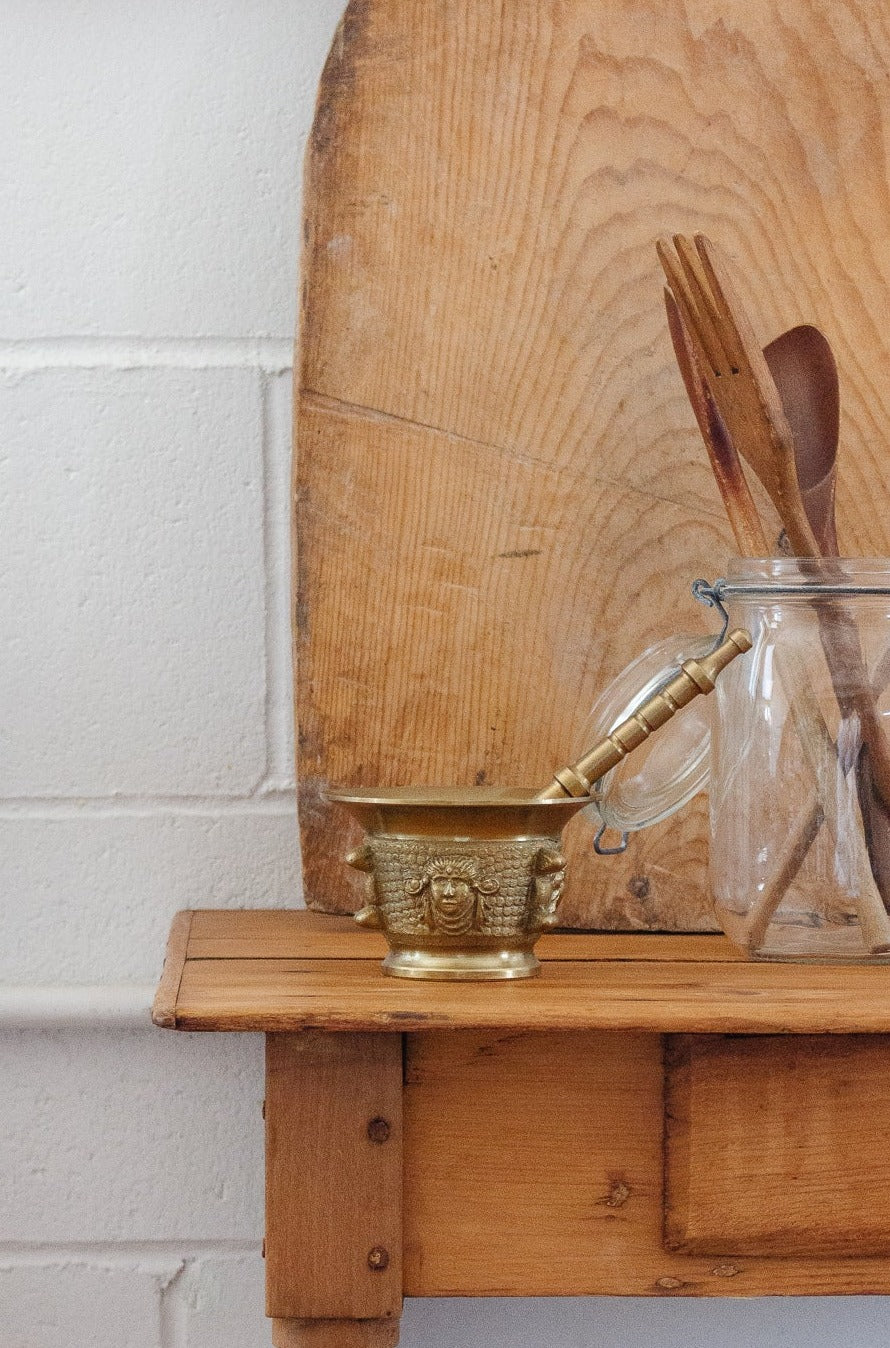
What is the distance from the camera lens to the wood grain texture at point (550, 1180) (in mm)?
564

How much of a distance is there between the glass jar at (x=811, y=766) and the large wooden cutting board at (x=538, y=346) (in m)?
0.11

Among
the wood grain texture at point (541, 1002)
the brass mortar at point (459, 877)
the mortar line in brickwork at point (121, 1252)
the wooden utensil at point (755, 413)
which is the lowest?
the mortar line in brickwork at point (121, 1252)

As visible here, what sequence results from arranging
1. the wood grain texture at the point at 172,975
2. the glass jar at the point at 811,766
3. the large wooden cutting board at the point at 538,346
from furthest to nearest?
the large wooden cutting board at the point at 538,346 → the glass jar at the point at 811,766 → the wood grain texture at the point at 172,975

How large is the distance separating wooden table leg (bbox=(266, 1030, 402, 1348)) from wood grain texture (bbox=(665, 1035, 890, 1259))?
0.38 feet

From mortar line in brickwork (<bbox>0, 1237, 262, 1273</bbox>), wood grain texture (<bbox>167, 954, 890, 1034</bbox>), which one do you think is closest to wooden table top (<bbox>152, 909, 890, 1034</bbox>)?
wood grain texture (<bbox>167, 954, 890, 1034</bbox>)

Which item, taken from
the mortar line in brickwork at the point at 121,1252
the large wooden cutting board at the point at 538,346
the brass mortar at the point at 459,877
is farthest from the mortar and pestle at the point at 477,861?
the mortar line in brickwork at the point at 121,1252

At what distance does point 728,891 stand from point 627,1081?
0.37 ft

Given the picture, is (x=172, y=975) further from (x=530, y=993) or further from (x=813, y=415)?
(x=813, y=415)

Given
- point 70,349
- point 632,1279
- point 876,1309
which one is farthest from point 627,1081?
point 70,349

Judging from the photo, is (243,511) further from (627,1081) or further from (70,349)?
(627,1081)

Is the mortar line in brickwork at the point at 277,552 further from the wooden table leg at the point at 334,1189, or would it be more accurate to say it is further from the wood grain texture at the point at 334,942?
the wooden table leg at the point at 334,1189

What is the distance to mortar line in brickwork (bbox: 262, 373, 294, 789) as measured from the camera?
82 cm

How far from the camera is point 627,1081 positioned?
1.89 feet

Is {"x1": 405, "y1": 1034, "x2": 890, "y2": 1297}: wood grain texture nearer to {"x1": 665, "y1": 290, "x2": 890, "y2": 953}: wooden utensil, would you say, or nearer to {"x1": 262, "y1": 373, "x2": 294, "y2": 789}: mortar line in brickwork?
{"x1": 665, "y1": 290, "x2": 890, "y2": 953}: wooden utensil
